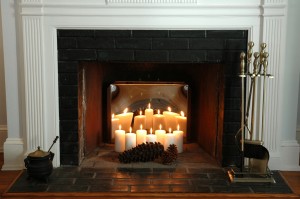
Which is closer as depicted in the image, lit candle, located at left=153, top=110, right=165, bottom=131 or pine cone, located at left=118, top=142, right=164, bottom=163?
pine cone, located at left=118, top=142, right=164, bottom=163

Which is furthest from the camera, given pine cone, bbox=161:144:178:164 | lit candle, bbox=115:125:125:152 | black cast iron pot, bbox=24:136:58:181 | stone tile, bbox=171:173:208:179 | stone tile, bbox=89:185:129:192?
lit candle, bbox=115:125:125:152

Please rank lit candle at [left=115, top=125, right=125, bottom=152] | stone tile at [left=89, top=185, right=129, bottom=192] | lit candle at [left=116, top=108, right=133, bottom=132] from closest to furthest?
1. stone tile at [left=89, top=185, right=129, bottom=192]
2. lit candle at [left=115, top=125, right=125, bottom=152]
3. lit candle at [left=116, top=108, right=133, bottom=132]

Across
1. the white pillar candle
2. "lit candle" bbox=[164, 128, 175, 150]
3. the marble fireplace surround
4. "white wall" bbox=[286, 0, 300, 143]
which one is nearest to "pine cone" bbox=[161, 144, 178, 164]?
"lit candle" bbox=[164, 128, 175, 150]

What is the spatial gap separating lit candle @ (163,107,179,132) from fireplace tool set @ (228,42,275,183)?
673 millimetres

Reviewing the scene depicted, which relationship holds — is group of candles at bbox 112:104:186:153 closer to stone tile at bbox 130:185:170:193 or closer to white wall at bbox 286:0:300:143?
stone tile at bbox 130:185:170:193

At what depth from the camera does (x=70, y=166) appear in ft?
9.99

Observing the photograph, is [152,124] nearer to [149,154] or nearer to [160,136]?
[160,136]

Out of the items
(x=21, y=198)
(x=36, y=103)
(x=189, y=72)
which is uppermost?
(x=189, y=72)

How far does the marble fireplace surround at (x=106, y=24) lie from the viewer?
9.35ft

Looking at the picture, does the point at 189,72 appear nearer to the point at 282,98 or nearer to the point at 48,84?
the point at 282,98

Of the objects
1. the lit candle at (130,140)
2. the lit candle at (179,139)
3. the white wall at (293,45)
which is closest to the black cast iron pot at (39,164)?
the lit candle at (130,140)

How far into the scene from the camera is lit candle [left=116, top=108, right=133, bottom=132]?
346cm

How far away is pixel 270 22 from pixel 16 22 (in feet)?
5.57

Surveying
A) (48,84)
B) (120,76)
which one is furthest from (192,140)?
(48,84)
